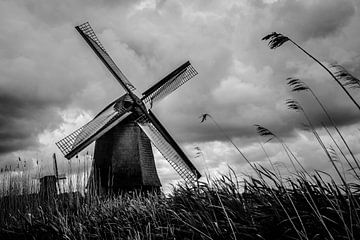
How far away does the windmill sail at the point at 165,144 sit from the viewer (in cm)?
1694

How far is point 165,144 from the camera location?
1728 cm

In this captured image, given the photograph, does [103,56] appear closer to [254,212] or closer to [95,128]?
[95,128]

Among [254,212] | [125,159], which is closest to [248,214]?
[254,212]

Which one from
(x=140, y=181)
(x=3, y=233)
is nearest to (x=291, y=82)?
(x=3, y=233)

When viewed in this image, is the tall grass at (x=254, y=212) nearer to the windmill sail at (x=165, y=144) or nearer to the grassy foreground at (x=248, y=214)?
the grassy foreground at (x=248, y=214)

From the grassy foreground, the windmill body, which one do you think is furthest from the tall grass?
the windmill body

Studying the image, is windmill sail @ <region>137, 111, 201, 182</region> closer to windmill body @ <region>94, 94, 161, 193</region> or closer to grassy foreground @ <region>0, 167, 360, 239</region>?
windmill body @ <region>94, 94, 161, 193</region>

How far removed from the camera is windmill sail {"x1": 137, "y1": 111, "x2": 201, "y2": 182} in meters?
16.9

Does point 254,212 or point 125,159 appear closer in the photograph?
point 254,212

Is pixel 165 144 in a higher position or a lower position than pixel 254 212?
higher

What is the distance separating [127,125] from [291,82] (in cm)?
1415

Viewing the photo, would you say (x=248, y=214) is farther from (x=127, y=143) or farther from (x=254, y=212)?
(x=127, y=143)

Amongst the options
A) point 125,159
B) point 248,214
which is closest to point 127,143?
point 125,159

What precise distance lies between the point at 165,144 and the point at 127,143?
1999 mm
